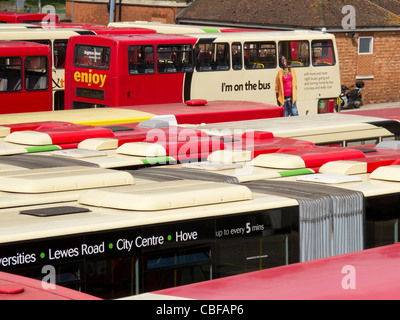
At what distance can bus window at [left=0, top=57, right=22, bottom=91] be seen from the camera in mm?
21484

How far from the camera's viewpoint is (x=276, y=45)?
2461 centimetres

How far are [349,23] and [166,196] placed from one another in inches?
993

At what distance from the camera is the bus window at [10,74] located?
21484 millimetres

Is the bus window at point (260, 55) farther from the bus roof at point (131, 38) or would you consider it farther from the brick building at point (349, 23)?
the brick building at point (349, 23)

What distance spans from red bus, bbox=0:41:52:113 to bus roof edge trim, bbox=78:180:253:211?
13000mm

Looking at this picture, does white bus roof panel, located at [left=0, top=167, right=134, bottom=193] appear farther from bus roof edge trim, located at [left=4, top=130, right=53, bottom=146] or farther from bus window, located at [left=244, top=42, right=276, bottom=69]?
bus window, located at [left=244, top=42, right=276, bottom=69]

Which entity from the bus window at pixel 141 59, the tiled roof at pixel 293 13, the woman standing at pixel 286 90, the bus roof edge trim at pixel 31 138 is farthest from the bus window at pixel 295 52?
the bus roof edge trim at pixel 31 138

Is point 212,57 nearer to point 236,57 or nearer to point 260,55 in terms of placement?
point 236,57

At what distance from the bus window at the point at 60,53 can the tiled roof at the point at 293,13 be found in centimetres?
Result: 1040

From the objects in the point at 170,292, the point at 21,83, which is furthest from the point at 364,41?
the point at 170,292

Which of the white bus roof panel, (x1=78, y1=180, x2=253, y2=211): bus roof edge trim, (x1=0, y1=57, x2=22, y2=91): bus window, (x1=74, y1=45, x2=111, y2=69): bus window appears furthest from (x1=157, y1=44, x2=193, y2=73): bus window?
(x1=78, y1=180, x2=253, y2=211): bus roof edge trim

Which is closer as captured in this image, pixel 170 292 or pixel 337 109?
pixel 170 292

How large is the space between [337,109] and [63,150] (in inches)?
583
